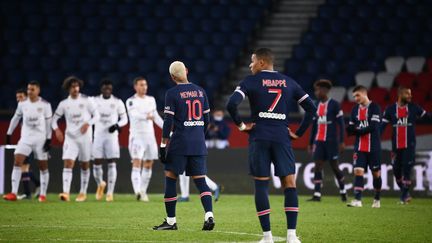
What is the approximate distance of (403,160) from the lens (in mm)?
17375

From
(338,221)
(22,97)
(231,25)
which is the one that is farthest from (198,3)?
(338,221)

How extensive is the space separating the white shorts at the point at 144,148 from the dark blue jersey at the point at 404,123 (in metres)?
4.79

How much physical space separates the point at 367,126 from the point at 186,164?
228 inches

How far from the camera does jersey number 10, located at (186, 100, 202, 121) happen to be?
11.4m

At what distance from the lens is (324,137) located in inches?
703

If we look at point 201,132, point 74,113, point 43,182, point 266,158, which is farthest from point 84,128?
point 266,158

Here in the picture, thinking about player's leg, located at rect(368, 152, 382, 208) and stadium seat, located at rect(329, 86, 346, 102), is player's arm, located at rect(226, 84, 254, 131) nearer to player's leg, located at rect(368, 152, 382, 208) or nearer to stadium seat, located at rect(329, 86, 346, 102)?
player's leg, located at rect(368, 152, 382, 208)

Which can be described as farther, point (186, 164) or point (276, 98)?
point (186, 164)

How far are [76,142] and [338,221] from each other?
6.95m

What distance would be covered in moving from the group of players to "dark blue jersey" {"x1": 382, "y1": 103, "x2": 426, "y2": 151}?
20 millimetres

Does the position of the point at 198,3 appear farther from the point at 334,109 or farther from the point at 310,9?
the point at 334,109

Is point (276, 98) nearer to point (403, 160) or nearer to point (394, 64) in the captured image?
point (403, 160)

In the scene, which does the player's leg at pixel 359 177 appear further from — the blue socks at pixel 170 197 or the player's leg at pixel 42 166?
the player's leg at pixel 42 166

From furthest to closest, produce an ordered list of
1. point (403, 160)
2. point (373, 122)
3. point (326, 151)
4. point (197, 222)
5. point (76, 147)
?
1. point (326, 151)
2. point (76, 147)
3. point (403, 160)
4. point (373, 122)
5. point (197, 222)
